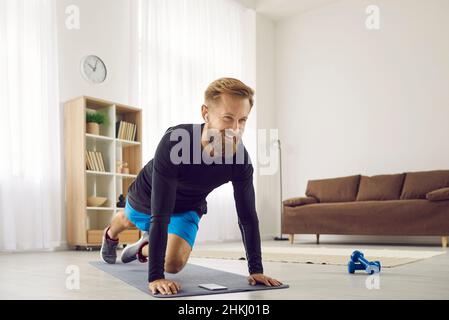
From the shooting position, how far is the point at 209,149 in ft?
5.70

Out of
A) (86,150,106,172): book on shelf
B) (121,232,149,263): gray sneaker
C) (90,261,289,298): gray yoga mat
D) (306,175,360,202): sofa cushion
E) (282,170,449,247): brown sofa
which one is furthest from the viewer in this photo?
(306,175,360,202): sofa cushion

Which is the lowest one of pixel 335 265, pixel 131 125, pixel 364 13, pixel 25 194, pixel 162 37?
pixel 335 265

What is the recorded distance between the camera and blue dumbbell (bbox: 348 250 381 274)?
2.22 m

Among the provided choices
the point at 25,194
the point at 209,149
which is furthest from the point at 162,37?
the point at 209,149

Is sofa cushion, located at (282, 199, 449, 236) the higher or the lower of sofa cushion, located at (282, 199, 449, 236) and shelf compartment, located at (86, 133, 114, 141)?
the lower

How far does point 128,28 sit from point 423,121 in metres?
3.57

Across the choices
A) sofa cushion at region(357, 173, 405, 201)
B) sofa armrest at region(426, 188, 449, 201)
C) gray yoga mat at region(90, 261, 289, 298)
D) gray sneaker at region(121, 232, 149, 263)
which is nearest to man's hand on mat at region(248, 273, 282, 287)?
gray yoga mat at region(90, 261, 289, 298)

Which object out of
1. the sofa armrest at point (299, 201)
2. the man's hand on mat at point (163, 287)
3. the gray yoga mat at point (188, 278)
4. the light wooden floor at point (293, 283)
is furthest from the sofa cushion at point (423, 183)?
the man's hand on mat at point (163, 287)

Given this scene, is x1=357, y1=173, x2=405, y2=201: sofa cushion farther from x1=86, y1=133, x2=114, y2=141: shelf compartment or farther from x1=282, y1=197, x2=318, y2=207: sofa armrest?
x1=86, y1=133, x2=114, y2=141: shelf compartment

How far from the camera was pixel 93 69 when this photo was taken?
4.75 m

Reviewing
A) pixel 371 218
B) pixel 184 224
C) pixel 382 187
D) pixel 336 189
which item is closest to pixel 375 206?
pixel 371 218

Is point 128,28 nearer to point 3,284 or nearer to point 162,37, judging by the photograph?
point 162,37

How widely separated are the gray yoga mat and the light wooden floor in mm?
47

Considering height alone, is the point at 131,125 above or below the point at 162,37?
below
